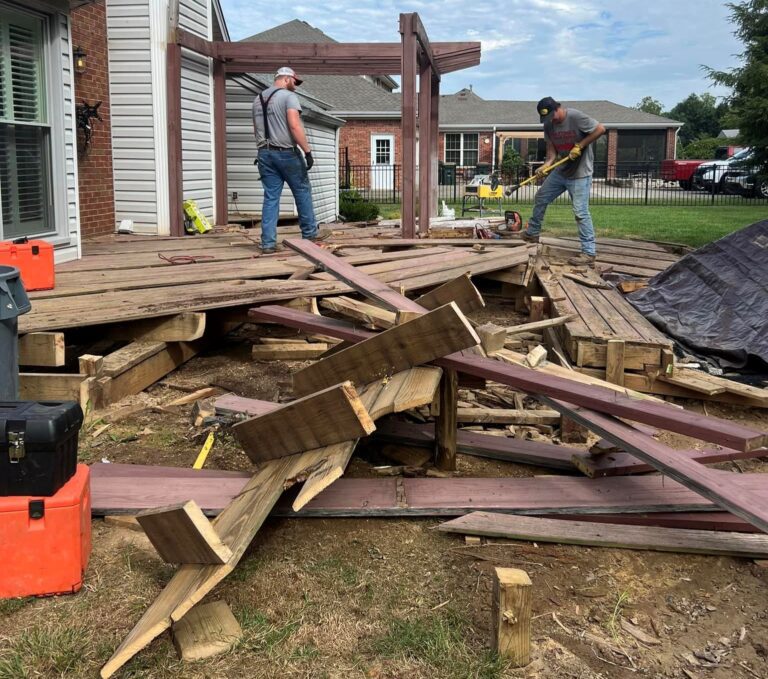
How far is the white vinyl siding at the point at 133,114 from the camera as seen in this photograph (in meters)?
10.2

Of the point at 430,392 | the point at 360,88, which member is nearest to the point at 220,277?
the point at 430,392

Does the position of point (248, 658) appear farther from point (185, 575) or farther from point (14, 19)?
point (14, 19)

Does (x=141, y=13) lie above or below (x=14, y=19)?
above

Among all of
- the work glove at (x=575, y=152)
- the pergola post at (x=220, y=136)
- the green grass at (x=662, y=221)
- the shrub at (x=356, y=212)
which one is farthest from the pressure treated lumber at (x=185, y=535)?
the shrub at (x=356, y=212)

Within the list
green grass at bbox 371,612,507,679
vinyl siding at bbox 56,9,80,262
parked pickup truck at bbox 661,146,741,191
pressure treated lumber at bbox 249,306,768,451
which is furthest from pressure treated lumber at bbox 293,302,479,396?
parked pickup truck at bbox 661,146,741,191

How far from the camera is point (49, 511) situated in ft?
8.96

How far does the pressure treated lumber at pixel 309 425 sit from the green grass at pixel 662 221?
1093 cm

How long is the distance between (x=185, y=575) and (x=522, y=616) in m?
1.10

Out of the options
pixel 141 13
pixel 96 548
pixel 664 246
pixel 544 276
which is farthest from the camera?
pixel 664 246

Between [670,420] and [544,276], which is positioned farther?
[544,276]

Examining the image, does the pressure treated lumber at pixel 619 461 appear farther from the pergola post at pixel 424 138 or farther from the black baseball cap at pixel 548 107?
the pergola post at pixel 424 138

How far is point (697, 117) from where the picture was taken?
7750cm

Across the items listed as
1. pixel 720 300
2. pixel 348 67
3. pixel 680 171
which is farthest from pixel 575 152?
pixel 680 171

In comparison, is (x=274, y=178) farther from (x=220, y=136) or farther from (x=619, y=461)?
(x=619, y=461)
